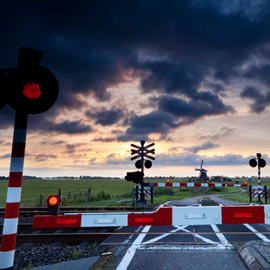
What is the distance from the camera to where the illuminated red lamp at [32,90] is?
11.0 feet

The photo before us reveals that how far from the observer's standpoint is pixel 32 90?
3.38 m

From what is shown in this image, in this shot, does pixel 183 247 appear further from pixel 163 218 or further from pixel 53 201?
pixel 53 201

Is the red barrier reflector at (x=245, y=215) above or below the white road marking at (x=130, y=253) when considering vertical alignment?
above

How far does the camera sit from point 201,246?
5.27m

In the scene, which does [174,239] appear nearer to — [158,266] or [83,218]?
[158,266]

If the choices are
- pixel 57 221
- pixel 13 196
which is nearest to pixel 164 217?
pixel 57 221

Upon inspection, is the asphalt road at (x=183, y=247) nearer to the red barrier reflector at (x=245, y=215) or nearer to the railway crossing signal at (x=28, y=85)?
the red barrier reflector at (x=245, y=215)

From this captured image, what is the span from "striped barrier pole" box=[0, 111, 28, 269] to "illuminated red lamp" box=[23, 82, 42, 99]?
0.32 m

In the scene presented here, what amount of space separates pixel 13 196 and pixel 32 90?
57.6 inches

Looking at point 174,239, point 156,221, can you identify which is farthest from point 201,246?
point 156,221

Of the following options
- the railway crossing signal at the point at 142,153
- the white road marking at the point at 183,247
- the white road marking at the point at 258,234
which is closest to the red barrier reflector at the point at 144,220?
the white road marking at the point at 183,247

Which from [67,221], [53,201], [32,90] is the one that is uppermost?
[32,90]

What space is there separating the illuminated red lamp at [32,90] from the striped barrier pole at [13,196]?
0.32 m

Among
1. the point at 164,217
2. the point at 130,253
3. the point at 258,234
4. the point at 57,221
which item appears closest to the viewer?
the point at 57,221
